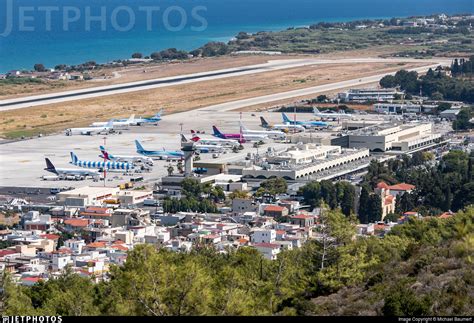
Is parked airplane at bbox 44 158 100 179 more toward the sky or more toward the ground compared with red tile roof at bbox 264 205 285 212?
more toward the sky

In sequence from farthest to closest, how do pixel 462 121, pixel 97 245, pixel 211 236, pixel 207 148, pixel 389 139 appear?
1. pixel 462 121
2. pixel 389 139
3. pixel 207 148
4. pixel 211 236
5. pixel 97 245

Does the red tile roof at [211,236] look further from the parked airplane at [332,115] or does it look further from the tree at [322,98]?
the tree at [322,98]

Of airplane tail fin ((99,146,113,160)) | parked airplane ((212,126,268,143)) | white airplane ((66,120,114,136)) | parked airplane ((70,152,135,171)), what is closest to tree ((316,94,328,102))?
parked airplane ((212,126,268,143))

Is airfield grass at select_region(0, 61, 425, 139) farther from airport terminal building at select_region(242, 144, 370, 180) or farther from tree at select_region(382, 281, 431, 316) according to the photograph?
tree at select_region(382, 281, 431, 316)

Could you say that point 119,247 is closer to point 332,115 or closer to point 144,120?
point 144,120

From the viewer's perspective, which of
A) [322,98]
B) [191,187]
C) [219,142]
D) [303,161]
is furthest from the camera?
[322,98]

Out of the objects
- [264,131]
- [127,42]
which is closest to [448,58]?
[264,131]

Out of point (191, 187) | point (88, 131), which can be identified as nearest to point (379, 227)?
point (191, 187)

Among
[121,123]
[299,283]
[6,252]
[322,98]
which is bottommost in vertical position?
[6,252]
